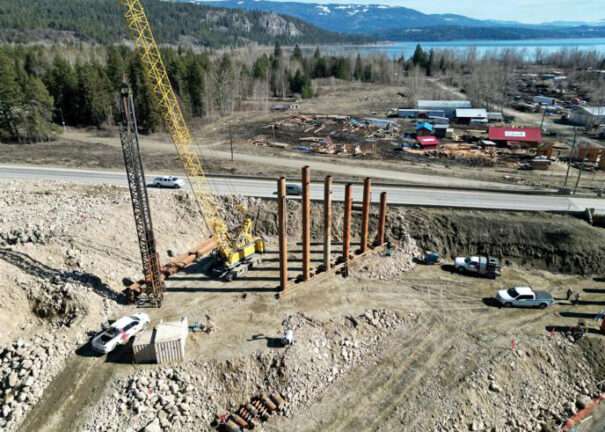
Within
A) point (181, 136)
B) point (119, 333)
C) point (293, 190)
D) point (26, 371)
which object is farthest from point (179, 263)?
point (293, 190)

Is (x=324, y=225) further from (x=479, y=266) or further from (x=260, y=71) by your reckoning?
(x=260, y=71)

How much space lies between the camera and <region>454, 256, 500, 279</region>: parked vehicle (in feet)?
124

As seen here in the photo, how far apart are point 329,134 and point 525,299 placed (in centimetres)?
5951

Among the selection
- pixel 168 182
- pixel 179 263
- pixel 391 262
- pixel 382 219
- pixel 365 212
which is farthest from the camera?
pixel 168 182

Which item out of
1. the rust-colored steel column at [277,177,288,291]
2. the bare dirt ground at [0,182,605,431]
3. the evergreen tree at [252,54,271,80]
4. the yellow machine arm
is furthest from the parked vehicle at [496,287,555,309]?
the evergreen tree at [252,54,271,80]

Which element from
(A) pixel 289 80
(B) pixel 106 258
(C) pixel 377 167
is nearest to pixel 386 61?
(A) pixel 289 80

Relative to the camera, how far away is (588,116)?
9475 centimetres

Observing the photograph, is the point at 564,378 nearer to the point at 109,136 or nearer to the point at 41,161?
the point at 41,161

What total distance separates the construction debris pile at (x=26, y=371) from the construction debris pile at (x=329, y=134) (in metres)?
52.8

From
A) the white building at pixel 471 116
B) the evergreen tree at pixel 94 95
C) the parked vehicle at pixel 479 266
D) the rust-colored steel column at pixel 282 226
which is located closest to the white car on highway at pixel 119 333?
the rust-colored steel column at pixel 282 226

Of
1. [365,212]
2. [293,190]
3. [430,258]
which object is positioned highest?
[365,212]

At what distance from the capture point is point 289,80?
143 m

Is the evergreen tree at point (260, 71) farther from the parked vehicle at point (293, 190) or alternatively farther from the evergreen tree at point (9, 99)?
the parked vehicle at point (293, 190)

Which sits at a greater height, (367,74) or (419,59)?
(419,59)
